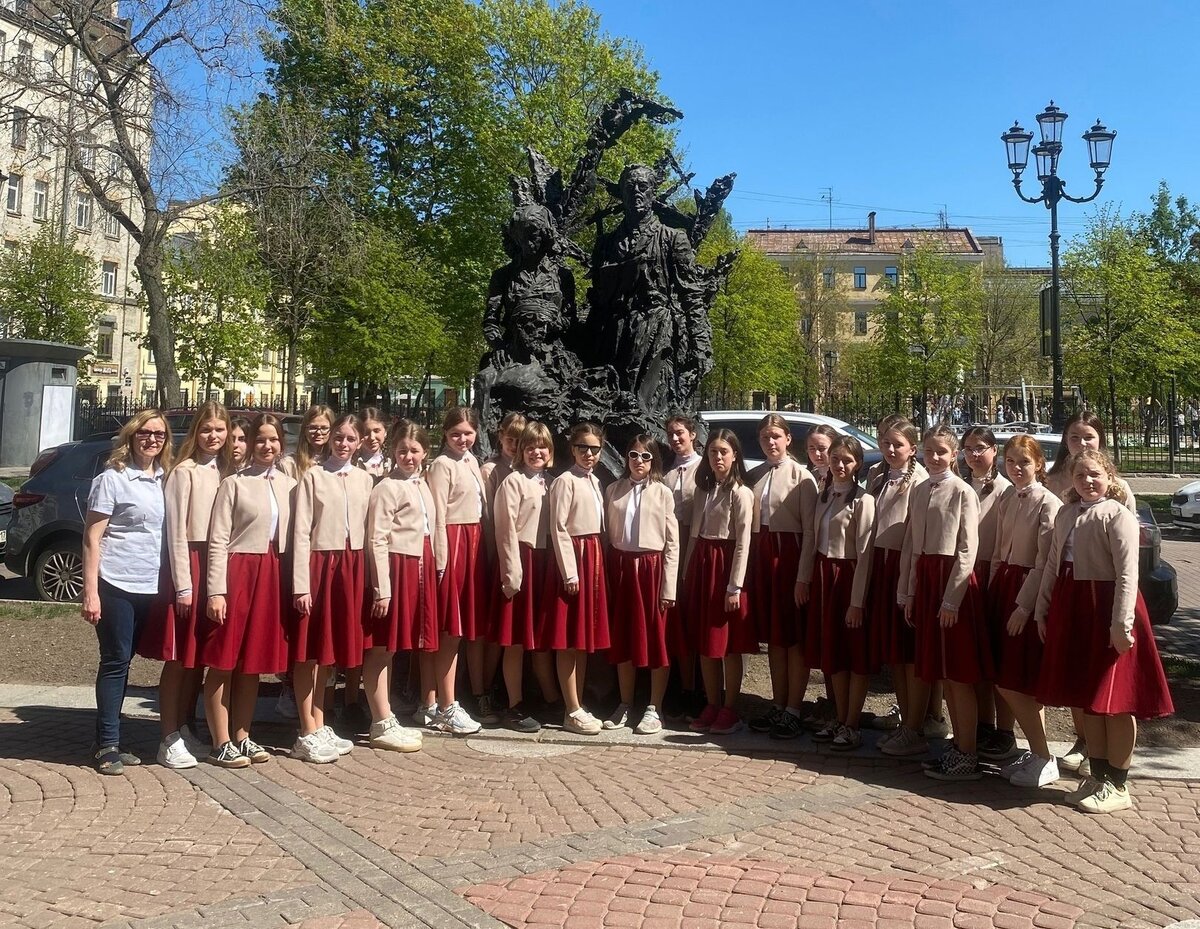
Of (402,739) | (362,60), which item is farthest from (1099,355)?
(402,739)

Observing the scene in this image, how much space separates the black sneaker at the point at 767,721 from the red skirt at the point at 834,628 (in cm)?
44

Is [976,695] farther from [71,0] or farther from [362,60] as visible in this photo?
[362,60]

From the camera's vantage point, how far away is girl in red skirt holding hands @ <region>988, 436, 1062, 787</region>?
17.5 ft

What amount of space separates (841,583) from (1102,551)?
143 cm

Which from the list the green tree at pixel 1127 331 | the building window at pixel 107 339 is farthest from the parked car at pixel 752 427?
the building window at pixel 107 339

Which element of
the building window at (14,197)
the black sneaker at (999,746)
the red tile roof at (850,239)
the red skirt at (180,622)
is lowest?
the black sneaker at (999,746)

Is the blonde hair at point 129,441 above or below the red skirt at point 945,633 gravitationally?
above

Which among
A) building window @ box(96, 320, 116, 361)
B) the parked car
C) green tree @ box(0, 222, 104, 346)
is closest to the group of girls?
the parked car

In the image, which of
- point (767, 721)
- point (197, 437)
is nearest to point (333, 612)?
point (197, 437)

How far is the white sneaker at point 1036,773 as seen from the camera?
17.6ft

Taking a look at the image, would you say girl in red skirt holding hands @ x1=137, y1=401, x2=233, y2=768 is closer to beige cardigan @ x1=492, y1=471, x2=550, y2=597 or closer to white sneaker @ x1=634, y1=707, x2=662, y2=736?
beige cardigan @ x1=492, y1=471, x2=550, y2=597

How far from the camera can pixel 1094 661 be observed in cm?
500

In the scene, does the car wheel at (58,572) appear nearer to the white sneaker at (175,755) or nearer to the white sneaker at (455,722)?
the white sneaker at (175,755)

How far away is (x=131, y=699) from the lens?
7.14 m
